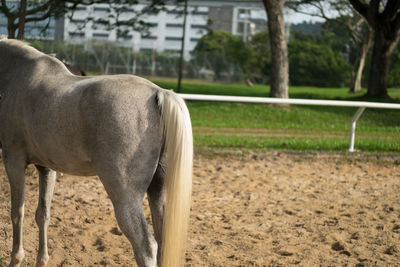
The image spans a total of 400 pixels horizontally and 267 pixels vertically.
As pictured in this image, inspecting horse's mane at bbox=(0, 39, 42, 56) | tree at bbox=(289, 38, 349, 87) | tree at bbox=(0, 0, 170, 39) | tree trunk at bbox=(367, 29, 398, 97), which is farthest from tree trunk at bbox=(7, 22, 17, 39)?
tree at bbox=(289, 38, 349, 87)

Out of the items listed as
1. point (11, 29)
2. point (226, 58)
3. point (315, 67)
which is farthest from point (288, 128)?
point (315, 67)

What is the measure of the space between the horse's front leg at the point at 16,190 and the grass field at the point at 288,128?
259 inches

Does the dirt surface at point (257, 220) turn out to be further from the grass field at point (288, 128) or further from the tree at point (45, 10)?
the tree at point (45, 10)

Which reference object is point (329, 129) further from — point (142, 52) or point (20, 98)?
point (142, 52)

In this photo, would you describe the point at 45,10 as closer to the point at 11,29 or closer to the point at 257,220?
the point at 11,29

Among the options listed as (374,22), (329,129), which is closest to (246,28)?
(374,22)

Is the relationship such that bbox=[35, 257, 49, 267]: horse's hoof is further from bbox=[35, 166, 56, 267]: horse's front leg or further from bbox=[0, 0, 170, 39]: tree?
bbox=[0, 0, 170, 39]: tree

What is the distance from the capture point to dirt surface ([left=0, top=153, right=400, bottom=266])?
4328 mm

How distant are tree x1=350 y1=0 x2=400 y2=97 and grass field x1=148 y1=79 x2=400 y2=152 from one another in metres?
0.81

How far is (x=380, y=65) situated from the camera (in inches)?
783

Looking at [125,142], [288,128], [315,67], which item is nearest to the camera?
[125,142]

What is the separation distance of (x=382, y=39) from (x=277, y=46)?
544 cm

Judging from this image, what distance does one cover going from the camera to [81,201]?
5.93m

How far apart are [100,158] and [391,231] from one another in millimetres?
3428
